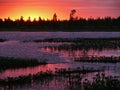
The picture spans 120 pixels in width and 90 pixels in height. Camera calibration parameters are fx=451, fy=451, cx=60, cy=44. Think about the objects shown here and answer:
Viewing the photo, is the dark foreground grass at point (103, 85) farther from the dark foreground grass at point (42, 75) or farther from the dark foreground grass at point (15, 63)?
the dark foreground grass at point (15, 63)

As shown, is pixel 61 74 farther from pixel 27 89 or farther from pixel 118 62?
pixel 118 62

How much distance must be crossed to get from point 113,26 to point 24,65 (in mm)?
139113

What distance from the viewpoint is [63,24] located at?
181500mm

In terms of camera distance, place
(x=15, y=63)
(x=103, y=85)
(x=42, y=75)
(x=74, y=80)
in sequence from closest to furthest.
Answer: (x=103, y=85)
(x=74, y=80)
(x=42, y=75)
(x=15, y=63)

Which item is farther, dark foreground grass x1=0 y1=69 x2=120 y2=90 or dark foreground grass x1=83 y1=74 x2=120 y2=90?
dark foreground grass x1=0 y1=69 x2=120 y2=90

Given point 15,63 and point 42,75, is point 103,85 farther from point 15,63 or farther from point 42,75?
point 15,63

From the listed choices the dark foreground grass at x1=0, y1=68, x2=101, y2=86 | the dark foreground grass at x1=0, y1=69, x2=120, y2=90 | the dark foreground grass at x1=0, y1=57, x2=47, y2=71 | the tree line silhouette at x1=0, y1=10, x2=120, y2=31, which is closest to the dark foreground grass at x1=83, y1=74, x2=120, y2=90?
the dark foreground grass at x1=0, y1=69, x2=120, y2=90

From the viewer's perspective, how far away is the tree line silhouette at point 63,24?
574 ft

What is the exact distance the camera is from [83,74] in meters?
31.4

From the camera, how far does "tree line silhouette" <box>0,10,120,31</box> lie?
17485 cm

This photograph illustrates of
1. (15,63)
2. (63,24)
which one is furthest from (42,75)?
(63,24)

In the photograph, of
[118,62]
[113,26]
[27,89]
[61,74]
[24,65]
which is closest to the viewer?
[27,89]

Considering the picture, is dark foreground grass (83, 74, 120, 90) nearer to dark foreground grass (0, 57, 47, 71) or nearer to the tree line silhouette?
dark foreground grass (0, 57, 47, 71)

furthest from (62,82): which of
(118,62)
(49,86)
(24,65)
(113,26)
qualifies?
(113,26)
